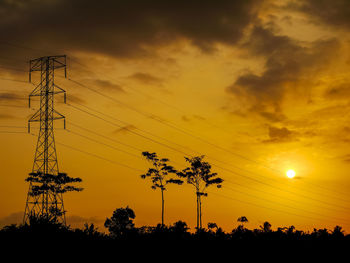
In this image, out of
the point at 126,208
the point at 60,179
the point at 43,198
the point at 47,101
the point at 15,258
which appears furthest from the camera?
the point at 126,208

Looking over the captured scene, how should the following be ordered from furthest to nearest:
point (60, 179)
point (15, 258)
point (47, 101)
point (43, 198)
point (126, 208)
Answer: point (126, 208) < point (60, 179) < point (43, 198) < point (47, 101) < point (15, 258)

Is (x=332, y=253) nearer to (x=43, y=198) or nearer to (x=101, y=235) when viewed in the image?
(x=101, y=235)

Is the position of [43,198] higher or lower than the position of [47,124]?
lower

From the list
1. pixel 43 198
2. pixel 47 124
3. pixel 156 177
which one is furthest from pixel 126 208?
pixel 47 124

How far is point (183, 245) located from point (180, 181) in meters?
73.6

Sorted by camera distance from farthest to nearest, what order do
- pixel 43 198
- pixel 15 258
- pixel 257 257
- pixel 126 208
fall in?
pixel 126 208 → pixel 43 198 → pixel 257 257 → pixel 15 258

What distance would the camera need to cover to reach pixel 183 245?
58.7 feet

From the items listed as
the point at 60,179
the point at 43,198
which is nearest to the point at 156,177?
the point at 60,179

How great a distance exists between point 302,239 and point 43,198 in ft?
196

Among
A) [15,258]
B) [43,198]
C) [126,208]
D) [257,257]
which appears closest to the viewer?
[15,258]

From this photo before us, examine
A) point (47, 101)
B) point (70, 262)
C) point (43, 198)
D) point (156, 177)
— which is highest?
point (47, 101)

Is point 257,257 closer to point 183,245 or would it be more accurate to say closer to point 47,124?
point 183,245

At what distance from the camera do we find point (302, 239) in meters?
18.6

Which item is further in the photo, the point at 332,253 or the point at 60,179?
the point at 60,179
